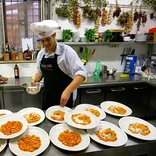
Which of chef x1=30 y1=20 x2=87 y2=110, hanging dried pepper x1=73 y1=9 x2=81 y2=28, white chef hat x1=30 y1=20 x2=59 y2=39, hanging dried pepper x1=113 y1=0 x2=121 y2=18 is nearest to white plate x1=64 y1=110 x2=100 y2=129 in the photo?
chef x1=30 y1=20 x2=87 y2=110

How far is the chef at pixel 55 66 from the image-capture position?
1343mm

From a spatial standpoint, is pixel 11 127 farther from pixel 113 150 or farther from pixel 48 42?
pixel 48 42

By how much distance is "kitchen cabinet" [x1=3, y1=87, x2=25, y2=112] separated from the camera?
2217 mm

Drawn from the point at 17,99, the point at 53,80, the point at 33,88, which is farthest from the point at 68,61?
the point at 17,99

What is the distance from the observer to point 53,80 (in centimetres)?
166

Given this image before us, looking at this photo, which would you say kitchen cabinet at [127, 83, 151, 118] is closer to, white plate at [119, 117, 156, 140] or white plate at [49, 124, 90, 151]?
white plate at [119, 117, 156, 140]

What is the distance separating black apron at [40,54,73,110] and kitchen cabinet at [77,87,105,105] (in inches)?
26.5

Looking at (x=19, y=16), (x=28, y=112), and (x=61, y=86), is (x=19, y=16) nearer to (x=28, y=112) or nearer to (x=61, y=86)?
(x=61, y=86)

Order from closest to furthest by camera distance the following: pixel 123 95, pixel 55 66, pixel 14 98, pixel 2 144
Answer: pixel 2 144, pixel 55 66, pixel 14 98, pixel 123 95

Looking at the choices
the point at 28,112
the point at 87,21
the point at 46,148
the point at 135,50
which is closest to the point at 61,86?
the point at 28,112

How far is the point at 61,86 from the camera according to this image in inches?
66.2

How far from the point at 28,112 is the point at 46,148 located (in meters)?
0.45

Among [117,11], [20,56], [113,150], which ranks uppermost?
[117,11]

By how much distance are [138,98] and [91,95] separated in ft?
2.81
